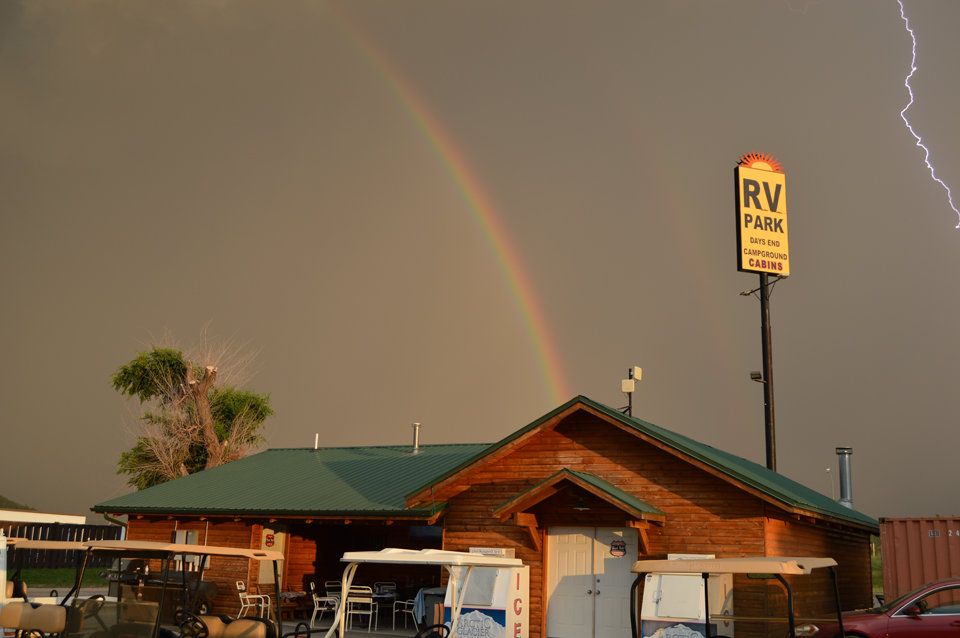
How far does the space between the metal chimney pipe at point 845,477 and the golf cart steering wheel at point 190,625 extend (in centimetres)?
2314

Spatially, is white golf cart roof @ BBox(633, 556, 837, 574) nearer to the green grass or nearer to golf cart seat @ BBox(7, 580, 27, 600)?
golf cart seat @ BBox(7, 580, 27, 600)

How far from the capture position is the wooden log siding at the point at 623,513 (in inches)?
728

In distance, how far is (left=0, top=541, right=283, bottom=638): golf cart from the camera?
12195 mm

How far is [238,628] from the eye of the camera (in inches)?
551

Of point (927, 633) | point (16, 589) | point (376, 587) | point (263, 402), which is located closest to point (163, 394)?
point (263, 402)

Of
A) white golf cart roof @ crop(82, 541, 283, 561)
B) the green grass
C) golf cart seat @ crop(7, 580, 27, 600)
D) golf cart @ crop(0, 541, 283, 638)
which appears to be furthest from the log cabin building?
the green grass

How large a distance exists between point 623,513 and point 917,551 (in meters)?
6.06

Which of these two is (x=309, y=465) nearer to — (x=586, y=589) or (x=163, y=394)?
(x=586, y=589)

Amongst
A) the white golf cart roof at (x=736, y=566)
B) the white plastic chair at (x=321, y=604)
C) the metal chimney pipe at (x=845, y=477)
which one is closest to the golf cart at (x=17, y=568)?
the white plastic chair at (x=321, y=604)

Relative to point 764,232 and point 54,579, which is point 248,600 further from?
point 764,232

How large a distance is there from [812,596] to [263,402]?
38224 millimetres

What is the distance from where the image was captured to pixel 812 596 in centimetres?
2061

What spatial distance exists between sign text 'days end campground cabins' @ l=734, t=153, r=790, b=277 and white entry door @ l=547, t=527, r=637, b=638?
25.1 metres

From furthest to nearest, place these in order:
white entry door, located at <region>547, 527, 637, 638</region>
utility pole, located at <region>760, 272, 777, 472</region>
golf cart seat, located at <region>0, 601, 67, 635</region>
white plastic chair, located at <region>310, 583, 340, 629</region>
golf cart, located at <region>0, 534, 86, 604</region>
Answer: utility pole, located at <region>760, 272, 777, 472</region>, white plastic chair, located at <region>310, 583, 340, 629</region>, white entry door, located at <region>547, 527, 637, 638</region>, golf cart, located at <region>0, 534, 86, 604</region>, golf cart seat, located at <region>0, 601, 67, 635</region>
